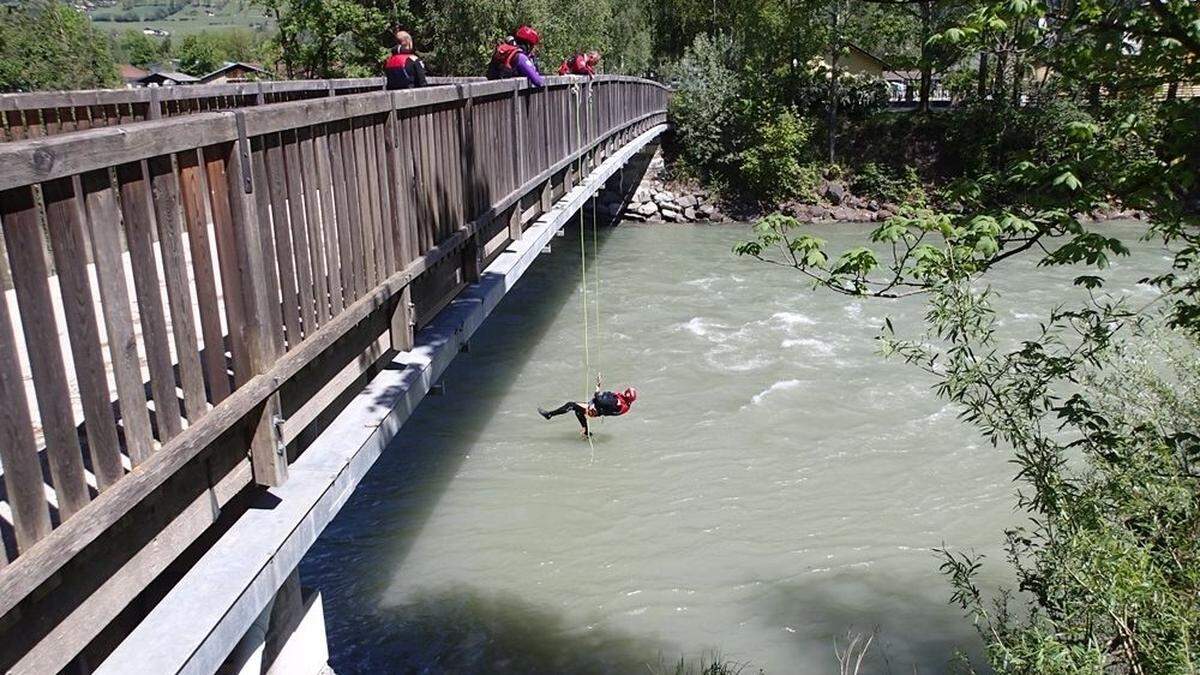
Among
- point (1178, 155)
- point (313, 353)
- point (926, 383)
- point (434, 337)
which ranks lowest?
point (926, 383)

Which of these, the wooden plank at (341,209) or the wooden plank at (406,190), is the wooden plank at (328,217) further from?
the wooden plank at (406,190)

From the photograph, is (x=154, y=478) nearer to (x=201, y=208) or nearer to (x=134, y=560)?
(x=134, y=560)

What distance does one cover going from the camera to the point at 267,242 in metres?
3.75

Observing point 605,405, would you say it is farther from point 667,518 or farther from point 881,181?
point 881,181

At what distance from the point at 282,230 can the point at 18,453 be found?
161 centimetres

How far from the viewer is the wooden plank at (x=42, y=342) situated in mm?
2424

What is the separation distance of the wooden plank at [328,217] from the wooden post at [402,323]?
0.82 m

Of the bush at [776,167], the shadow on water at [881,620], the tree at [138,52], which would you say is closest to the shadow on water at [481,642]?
the shadow on water at [881,620]

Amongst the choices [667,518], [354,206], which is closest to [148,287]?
[354,206]

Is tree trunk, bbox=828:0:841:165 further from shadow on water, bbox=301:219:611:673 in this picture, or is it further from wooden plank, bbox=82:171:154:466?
wooden plank, bbox=82:171:154:466

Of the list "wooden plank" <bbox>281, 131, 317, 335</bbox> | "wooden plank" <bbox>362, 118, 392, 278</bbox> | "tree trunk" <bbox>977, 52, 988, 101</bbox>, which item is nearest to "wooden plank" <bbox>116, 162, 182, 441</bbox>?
"wooden plank" <bbox>281, 131, 317, 335</bbox>

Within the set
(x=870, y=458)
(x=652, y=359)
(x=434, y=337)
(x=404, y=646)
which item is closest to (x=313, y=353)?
(x=434, y=337)

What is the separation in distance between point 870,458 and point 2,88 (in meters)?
27.1

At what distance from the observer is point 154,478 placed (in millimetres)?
2906
